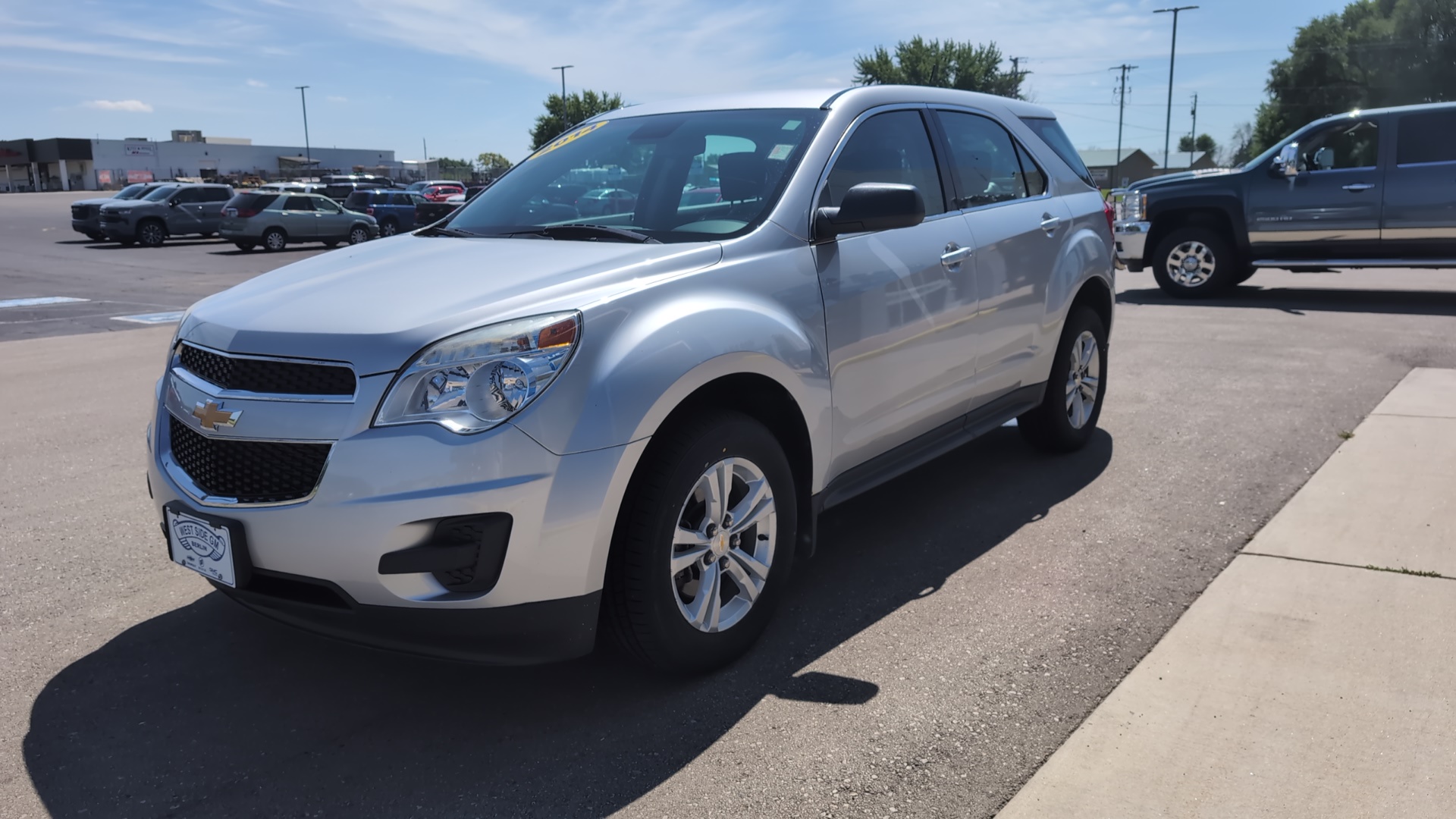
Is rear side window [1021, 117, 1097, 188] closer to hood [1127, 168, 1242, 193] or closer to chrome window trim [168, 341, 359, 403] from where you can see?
chrome window trim [168, 341, 359, 403]

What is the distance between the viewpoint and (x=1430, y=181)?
11.1 meters

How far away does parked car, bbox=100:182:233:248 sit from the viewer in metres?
27.6

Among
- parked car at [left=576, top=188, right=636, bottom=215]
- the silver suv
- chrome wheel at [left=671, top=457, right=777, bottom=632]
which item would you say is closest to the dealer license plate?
the silver suv

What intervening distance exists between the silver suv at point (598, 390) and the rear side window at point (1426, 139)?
30.7ft

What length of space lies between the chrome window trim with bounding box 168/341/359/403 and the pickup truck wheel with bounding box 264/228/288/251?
1003 inches

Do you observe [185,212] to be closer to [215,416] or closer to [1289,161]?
[1289,161]

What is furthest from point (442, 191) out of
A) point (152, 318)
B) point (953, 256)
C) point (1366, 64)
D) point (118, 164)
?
point (118, 164)

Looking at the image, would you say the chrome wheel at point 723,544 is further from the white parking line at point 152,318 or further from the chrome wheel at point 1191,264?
the white parking line at point 152,318

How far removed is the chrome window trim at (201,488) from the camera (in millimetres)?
2615

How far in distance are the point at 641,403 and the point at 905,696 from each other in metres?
1.15

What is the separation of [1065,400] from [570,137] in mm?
2746

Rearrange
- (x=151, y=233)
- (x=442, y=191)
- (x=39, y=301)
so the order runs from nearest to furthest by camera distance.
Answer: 1. (x=39, y=301)
2. (x=151, y=233)
3. (x=442, y=191)

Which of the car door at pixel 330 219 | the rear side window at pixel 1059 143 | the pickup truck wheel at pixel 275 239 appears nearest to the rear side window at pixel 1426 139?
the rear side window at pixel 1059 143

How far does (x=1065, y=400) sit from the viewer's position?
5379 millimetres
